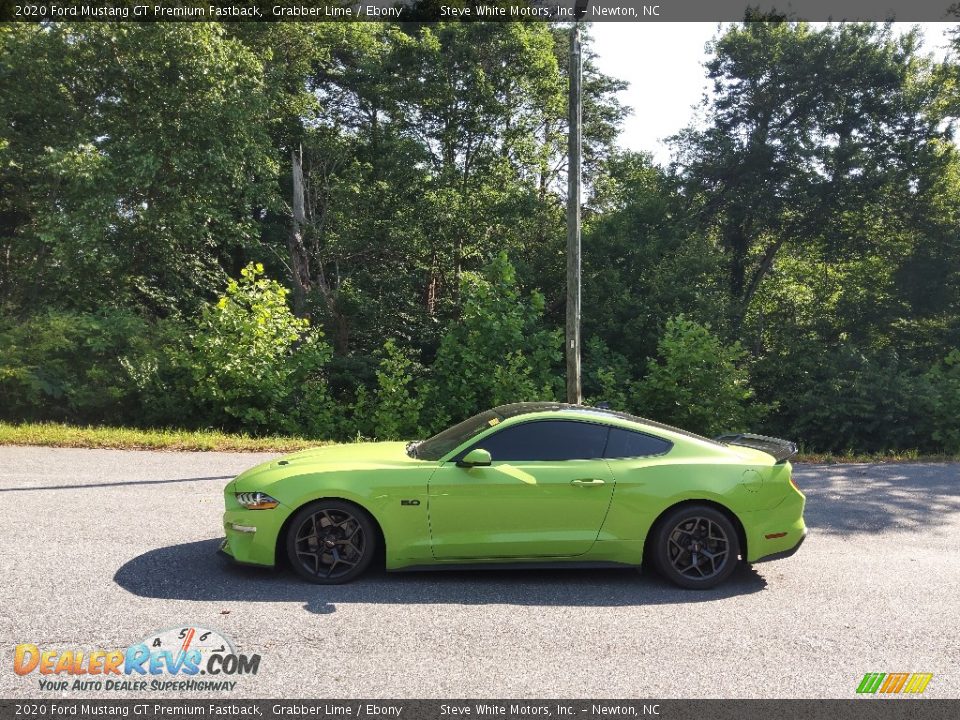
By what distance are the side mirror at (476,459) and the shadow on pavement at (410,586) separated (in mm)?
881

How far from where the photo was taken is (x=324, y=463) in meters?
6.07

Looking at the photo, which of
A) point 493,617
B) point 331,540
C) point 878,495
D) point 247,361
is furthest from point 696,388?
point 493,617

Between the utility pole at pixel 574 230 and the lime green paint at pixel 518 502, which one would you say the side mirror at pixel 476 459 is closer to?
the lime green paint at pixel 518 502

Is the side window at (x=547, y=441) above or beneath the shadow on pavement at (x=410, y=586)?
above

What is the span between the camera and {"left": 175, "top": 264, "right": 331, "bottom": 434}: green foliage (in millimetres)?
17375

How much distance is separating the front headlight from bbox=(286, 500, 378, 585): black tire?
20 cm

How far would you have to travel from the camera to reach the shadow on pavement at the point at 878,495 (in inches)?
328

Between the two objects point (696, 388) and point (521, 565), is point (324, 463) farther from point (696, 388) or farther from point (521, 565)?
point (696, 388)

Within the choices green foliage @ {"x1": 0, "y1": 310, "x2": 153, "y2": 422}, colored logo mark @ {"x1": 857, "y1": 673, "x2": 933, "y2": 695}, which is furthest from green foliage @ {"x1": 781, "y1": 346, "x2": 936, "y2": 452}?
green foliage @ {"x1": 0, "y1": 310, "x2": 153, "y2": 422}

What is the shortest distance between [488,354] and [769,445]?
12.7 m

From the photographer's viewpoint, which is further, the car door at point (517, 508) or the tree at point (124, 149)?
the tree at point (124, 149)

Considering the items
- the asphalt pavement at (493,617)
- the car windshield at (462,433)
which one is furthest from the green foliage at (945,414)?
the car windshield at (462,433)

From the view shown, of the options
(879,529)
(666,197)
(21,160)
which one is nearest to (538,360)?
(666,197)

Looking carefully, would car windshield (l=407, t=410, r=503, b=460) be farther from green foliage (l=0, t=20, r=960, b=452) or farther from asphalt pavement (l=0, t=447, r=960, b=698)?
green foliage (l=0, t=20, r=960, b=452)
